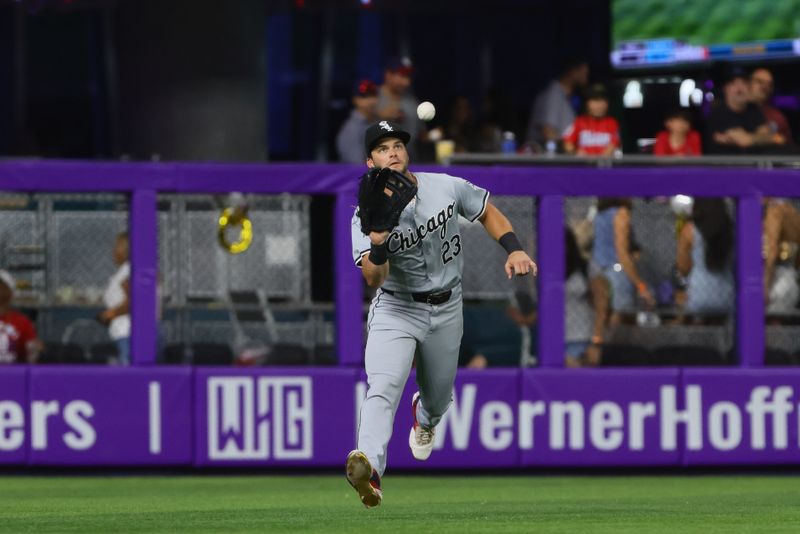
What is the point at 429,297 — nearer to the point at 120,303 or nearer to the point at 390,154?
the point at 390,154

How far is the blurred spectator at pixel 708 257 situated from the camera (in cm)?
1410

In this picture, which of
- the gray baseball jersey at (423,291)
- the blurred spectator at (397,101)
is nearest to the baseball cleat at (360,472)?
the gray baseball jersey at (423,291)

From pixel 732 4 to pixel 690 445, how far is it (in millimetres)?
8979

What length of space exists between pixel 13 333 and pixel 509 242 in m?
5.52

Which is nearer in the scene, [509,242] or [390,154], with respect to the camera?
[390,154]

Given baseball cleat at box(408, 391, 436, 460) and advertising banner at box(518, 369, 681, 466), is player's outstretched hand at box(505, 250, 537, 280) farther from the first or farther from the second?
advertising banner at box(518, 369, 681, 466)

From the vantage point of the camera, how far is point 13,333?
44.9ft

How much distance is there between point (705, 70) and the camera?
21031 mm

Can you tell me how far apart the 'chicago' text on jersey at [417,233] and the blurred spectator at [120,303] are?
186 inches

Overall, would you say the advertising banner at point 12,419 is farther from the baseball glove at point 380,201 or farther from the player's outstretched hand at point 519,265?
the player's outstretched hand at point 519,265

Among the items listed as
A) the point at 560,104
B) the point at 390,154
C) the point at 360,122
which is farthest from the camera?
the point at 560,104

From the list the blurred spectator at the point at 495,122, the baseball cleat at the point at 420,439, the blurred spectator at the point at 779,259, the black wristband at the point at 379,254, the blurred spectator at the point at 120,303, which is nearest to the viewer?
the black wristband at the point at 379,254

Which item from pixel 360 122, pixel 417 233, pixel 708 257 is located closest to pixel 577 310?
pixel 708 257

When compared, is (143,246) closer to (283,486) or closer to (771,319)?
(283,486)
